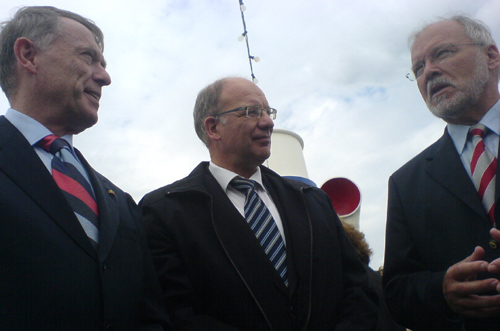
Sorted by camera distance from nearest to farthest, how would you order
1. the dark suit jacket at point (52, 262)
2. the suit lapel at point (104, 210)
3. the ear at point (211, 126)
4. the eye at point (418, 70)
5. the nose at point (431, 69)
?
the dark suit jacket at point (52, 262) < the suit lapel at point (104, 210) < the nose at point (431, 69) < the eye at point (418, 70) < the ear at point (211, 126)

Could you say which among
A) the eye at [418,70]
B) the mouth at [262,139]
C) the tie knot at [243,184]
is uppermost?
the eye at [418,70]

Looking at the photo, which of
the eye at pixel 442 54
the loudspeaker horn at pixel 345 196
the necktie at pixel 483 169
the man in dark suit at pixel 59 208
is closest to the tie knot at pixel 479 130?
the necktie at pixel 483 169

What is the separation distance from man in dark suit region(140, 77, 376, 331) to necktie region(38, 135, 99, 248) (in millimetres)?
441

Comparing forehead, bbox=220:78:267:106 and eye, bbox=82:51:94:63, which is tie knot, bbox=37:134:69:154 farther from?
forehead, bbox=220:78:267:106

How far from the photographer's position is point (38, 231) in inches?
60.2

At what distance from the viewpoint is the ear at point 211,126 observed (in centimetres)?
281

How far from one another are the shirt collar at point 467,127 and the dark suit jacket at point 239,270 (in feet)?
2.64

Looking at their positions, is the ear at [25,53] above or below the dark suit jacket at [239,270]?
above

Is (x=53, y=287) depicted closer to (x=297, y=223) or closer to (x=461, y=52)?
(x=297, y=223)

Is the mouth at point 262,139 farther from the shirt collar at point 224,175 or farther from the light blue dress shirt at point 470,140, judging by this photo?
the light blue dress shirt at point 470,140

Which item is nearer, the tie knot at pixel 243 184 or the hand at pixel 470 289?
the hand at pixel 470 289

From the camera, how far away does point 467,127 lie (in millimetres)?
2307

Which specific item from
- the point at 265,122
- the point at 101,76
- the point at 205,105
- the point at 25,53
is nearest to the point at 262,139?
the point at 265,122

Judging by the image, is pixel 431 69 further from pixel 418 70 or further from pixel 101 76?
pixel 101 76
